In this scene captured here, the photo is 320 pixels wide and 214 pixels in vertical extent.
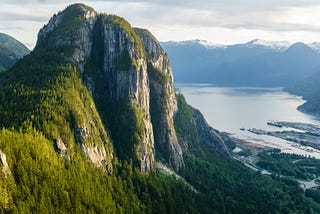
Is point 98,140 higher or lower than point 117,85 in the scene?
lower

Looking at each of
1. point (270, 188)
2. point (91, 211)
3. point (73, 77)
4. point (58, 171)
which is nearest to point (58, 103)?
point (73, 77)

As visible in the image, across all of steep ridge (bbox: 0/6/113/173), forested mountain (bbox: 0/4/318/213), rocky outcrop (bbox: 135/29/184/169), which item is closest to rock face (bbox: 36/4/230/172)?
rocky outcrop (bbox: 135/29/184/169)

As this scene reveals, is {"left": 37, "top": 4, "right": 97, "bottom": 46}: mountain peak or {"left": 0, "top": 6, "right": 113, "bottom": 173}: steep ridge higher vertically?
{"left": 37, "top": 4, "right": 97, "bottom": 46}: mountain peak

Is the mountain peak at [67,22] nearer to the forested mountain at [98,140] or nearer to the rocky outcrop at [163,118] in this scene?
the forested mountain at [98,140]

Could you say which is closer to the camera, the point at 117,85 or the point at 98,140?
the point at 98,140

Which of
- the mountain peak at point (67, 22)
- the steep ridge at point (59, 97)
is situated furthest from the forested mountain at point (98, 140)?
the mountain peak at point (67, 22)

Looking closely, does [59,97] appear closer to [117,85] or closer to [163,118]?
[117,85]

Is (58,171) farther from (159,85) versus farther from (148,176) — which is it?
(159,85)

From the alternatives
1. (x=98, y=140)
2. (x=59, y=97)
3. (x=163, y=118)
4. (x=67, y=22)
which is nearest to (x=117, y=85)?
(x=163, y=118)

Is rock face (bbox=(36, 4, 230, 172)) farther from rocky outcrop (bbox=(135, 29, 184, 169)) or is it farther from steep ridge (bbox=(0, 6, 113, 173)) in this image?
steep ridge (bbox=(0, 6, 113, 173))
